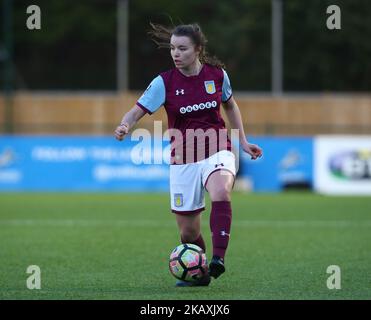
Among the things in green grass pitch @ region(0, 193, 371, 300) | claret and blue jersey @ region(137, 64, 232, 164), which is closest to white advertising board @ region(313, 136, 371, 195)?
green grass pitch @ region(0, 193, 371, 300)

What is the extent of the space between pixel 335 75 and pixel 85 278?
23.6 meters

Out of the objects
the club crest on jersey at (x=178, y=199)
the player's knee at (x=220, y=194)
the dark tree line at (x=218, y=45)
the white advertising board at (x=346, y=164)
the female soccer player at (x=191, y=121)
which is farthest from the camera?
the dark tree line at (x=218, y=45)

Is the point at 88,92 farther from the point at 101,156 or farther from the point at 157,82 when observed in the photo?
the point at 157,82

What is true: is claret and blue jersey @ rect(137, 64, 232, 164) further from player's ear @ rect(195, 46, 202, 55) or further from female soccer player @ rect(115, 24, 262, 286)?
player's ear @ rect(195, 46, 202, 55)

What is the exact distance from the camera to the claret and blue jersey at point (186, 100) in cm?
767

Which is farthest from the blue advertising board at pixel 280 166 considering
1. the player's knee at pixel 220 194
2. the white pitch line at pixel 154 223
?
the player's knee at pixel 220 194

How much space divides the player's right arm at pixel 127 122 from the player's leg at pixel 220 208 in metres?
0.75

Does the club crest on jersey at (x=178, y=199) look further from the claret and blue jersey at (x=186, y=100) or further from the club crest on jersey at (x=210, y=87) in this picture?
the club crest on jersey at (x=210, y=87)

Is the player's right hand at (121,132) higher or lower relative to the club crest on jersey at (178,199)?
higher

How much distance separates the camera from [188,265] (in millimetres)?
7465

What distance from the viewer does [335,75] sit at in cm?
3067

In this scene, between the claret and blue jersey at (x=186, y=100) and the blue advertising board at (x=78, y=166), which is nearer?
the claret and blue jersey at (x=186, y=100)
